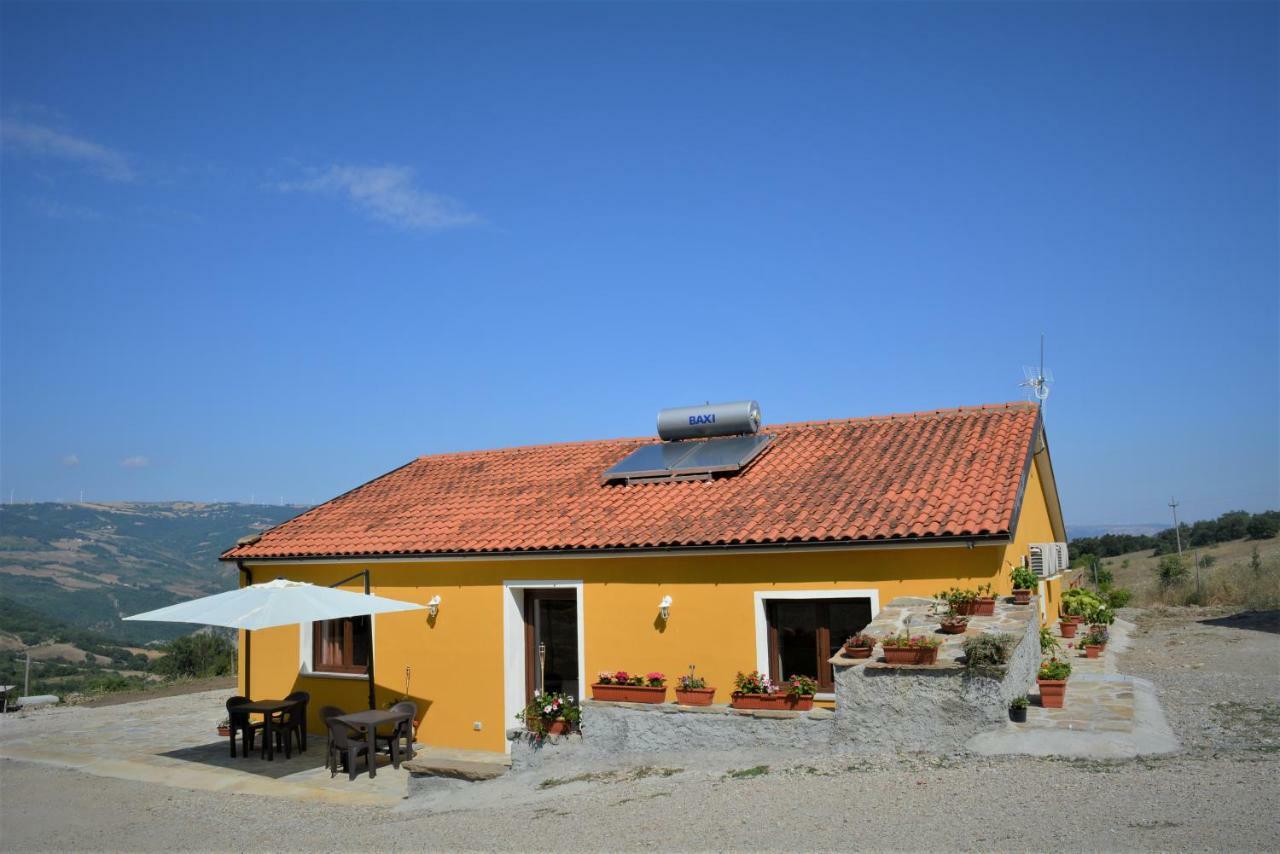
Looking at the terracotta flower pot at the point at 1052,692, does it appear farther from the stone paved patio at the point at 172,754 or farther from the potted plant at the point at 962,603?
the stone paved patio at the point at 172,754

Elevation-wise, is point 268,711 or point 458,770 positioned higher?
point 268,711

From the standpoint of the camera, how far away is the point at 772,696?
10.9 metres

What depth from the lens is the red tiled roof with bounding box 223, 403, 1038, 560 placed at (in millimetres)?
12797

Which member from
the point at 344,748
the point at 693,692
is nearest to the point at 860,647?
the point at 693,692

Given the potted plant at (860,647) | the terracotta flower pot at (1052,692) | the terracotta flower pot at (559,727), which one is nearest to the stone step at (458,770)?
the terracotta flower pot at (559,727)

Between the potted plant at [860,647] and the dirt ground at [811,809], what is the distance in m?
1.14

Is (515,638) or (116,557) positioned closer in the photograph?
(515,638)

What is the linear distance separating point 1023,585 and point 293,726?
10.9 m

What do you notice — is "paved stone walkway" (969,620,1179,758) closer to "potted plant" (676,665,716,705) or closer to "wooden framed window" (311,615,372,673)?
"potted plant" (676,665,716,705)

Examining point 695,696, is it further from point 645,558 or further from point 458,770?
point 458,770

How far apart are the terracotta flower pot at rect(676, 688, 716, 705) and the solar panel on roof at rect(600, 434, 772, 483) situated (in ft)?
15.0

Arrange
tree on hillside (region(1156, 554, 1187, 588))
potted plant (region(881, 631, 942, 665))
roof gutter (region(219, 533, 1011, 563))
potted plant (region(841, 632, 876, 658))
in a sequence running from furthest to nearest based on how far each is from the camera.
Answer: tree on hillside (region(1156, 554, 1187, 588)) < roof gutter (region(219, 533, 1011, 563)) < potted plant (region(841, 632, 876, 658)) < potted plant (region(881, 631, 942, 665))

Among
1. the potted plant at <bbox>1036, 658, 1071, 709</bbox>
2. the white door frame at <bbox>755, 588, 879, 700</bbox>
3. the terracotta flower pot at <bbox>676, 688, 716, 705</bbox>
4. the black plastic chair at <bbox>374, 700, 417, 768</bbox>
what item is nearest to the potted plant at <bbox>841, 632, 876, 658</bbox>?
the potted plant at <bbox>1036, 658, 1071, 709</bbox>

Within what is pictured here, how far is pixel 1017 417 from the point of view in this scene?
15.5 m
